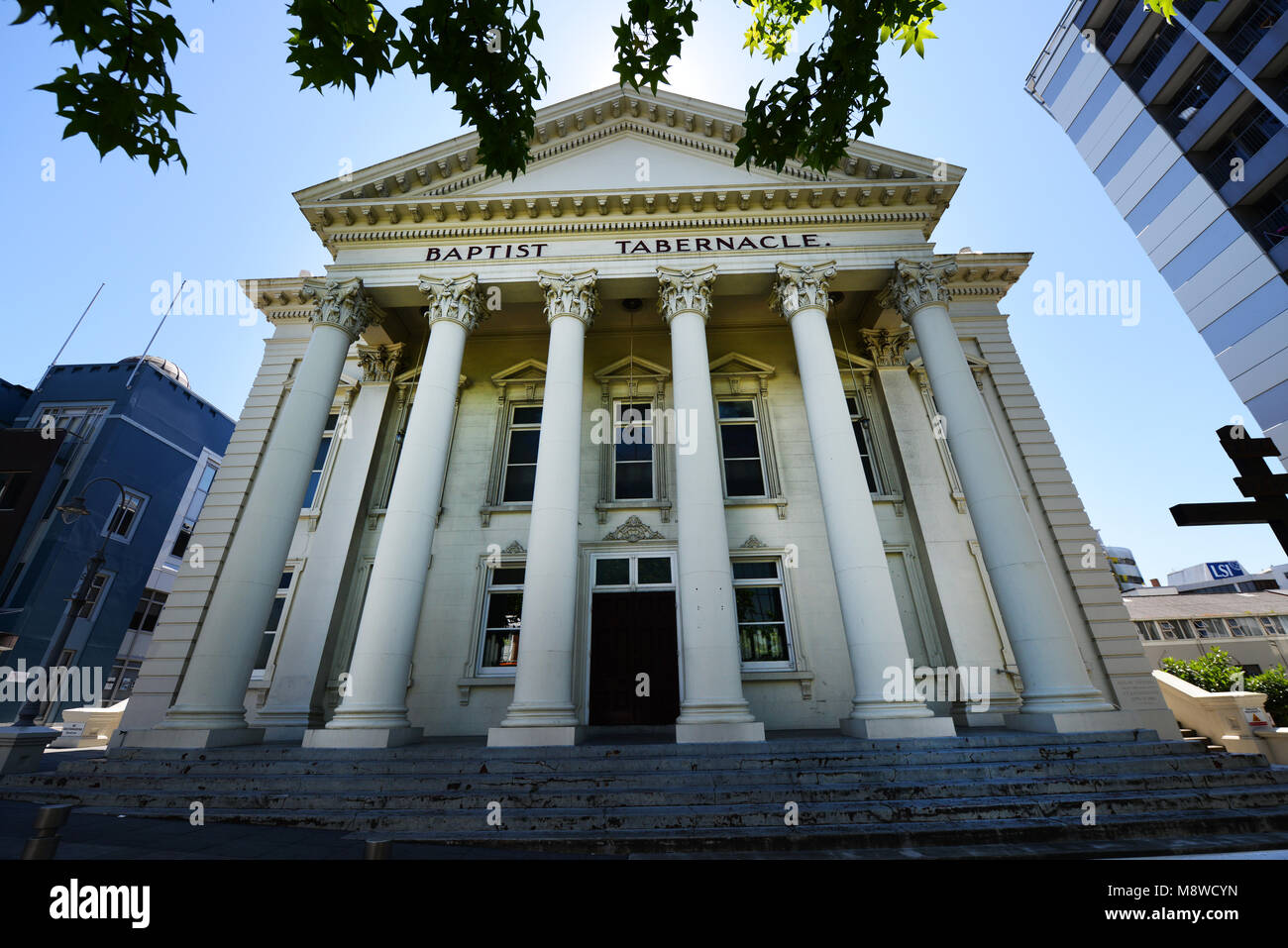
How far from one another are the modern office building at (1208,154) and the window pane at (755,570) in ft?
79.2

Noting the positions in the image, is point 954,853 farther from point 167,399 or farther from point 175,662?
point 167,399

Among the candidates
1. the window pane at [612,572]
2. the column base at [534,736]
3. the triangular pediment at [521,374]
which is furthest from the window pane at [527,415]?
the column base at [534,736]

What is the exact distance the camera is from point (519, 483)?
49.8ft

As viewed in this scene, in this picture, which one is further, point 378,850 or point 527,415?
point 527,415

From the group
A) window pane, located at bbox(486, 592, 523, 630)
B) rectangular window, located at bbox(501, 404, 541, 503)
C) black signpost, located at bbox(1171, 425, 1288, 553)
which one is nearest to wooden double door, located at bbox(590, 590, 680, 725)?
window pane, located at bbox(486, 592, 523, 630)

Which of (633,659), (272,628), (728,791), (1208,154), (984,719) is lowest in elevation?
(728,791)

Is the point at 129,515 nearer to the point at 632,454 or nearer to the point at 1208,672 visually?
the point at 632,454

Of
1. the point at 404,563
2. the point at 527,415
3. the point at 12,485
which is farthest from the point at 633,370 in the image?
the point at 12,485

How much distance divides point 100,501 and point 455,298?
2657cm

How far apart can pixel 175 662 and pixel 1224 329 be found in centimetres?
4061

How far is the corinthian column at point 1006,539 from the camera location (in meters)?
9.38

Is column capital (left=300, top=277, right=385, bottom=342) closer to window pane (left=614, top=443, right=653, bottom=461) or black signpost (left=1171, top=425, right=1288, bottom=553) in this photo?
window pane (left=614, top=443, right=653, bottom=461)

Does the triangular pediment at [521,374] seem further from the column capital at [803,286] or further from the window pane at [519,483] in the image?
the column capital at [803,286]

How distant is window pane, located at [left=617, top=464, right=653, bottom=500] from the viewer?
48.7 feet
